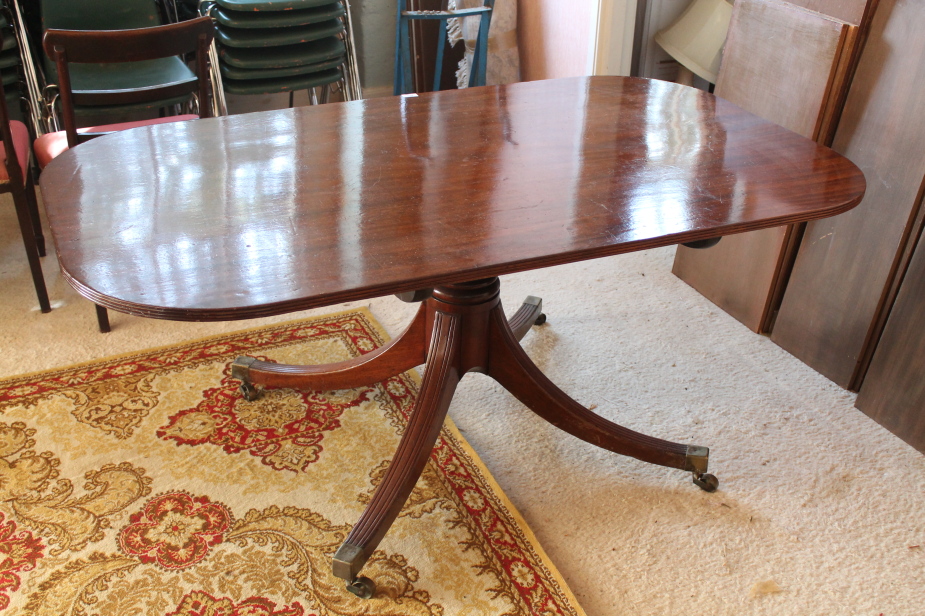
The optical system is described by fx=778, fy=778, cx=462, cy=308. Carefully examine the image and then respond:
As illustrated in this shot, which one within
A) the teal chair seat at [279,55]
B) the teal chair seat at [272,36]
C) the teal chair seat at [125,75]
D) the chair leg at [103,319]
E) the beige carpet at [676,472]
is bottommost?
the chair leg at [103,319]

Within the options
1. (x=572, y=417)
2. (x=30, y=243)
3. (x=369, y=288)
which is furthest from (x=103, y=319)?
(x=369, y=288)

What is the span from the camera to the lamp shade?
104 inches

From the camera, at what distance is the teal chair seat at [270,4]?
2.59m

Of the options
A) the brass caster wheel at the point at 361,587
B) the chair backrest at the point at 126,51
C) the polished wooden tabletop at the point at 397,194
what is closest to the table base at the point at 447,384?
the brass caster wheel at the point at 361,587

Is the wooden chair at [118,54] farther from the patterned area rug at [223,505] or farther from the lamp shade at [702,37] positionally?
the lamp shade at [702,37]

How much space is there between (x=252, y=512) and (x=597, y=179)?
3.10 feet

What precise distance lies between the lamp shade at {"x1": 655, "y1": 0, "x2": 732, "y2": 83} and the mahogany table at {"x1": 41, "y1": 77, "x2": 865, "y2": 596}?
3.24ft

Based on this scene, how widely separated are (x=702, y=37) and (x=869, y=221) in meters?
1.11

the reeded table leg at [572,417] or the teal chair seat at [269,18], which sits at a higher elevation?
the teal chair seat at [269,18]

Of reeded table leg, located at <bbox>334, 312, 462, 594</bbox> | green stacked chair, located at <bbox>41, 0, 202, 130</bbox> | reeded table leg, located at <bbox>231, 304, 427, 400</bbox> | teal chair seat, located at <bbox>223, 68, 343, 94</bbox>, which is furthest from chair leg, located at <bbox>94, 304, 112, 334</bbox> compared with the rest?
reeded table leg, located at <bbox>334, 312, 462, 594</bbox>

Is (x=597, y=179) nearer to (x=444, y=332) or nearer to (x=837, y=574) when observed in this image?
(x=444, y=332)

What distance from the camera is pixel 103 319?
2170 mm

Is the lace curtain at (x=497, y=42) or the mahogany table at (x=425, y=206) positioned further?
the lace curtain at (x=497, y=42)

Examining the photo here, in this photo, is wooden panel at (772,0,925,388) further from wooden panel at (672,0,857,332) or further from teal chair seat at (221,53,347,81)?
teal chair seat at (221,53,347,81)
